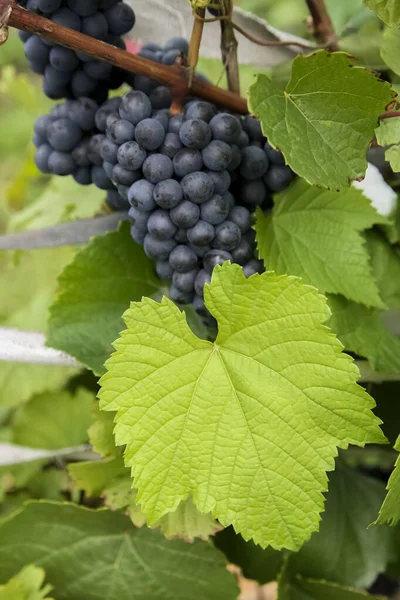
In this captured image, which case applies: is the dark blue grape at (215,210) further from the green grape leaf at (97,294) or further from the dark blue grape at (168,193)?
the green grape leaf at (97,294)

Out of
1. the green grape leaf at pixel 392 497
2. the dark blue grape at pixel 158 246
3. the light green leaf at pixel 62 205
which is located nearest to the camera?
the green grape leaf at pixel 392 497

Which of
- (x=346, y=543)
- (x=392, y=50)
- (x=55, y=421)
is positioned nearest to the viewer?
(x=392, y=50)

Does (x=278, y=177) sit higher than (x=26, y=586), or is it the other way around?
(x=278, y=177)

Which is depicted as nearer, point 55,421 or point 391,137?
point 391,137

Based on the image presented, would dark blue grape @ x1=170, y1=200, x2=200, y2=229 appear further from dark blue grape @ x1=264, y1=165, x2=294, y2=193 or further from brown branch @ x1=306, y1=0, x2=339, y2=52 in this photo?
brown branch @ x1=306, y1=0, x2=339, y2=52

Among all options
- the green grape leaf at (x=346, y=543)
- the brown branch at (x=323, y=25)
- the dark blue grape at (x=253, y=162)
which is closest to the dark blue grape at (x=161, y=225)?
the dark blue grape at (x=253, y=162)

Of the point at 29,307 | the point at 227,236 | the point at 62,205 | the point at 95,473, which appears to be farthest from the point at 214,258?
the point at 29,307

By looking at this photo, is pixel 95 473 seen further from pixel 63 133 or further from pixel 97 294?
pixel 63 133
